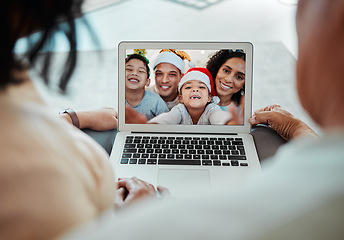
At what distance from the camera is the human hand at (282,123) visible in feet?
3.59

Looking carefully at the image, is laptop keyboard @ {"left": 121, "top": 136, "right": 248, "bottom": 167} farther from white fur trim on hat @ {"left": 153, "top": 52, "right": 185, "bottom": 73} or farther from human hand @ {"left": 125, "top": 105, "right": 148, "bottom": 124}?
white fur trim on hat @ {"left": 153, "top": 52, "right": 185, "bottom": 73}

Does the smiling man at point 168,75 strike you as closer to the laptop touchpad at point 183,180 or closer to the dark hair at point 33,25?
the laptop touchpad at point 183,180

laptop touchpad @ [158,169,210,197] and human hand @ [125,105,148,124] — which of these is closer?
laptop touchpad @ [158,169,210,197]

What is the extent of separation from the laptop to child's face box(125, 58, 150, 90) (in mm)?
14

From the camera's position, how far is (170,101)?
1.15 metres

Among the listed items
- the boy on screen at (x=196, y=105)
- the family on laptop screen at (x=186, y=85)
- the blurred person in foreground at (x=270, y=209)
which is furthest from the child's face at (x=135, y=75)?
the blurred person in foreground at (x=270, y=209)

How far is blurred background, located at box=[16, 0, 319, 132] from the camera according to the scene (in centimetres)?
219

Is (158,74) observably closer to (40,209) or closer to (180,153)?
(180,153)

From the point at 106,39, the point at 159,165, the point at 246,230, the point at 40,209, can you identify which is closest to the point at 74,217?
→ the point at 40,209

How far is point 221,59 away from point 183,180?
1.39 feet

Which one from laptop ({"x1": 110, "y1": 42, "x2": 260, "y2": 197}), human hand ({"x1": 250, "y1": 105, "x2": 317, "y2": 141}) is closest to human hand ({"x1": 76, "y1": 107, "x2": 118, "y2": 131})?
laptop ({"x1": 110, "y1": 42, "x2": 260, "y2": 197})

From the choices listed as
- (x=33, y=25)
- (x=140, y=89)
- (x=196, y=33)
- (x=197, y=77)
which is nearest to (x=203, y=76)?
(x=197, y=77)

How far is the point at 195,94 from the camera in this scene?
1.15 meters

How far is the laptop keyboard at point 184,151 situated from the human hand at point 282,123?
4.9 inches
